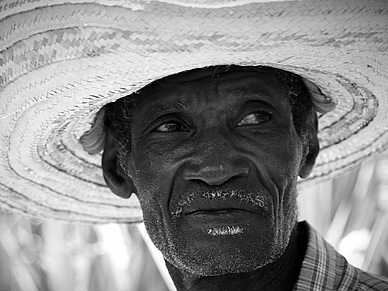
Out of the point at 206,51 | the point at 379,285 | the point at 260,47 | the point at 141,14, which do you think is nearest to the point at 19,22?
the point at 141,14

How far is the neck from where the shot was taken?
103 inches

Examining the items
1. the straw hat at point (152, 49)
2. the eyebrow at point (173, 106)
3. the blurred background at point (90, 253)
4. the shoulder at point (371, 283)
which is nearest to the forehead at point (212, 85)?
the eyebrow at point (173, 106)

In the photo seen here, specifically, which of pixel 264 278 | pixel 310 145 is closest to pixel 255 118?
pixel 310 145

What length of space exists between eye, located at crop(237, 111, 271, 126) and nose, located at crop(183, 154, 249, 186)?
18 cm

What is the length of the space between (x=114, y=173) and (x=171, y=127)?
20.1 inches

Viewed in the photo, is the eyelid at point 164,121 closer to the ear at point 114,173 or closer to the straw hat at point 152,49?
the straw hat at point 152,49

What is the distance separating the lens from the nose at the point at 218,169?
238 centimetres

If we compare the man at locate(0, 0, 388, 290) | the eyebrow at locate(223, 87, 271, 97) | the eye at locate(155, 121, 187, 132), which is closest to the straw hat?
the man at locate(0, 0, 388, 290)

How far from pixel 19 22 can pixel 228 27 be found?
2.12 feet

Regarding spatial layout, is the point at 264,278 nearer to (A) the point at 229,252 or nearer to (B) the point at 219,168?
(A) the point at 229,252

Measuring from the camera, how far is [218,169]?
7.82ft

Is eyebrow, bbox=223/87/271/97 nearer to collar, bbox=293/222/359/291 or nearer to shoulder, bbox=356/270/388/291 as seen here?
collar, bbox=293/222/359/291

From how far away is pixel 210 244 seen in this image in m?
2.42

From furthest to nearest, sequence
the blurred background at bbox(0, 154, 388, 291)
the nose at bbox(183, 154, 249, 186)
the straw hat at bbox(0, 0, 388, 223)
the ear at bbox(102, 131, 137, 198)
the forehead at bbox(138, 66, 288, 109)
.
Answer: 1. the blurred background at bbox(0, 154, 388, 291)
2. the ear at bbox(102, 131, 137, 198)
3. the forehead at bbox(138, 66, 288, 109)
4. the nose at bbox(183, 154, 249, 186)
5. the straw hat at bbox(0, 0, 388, 223)
